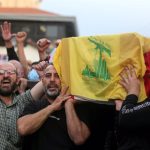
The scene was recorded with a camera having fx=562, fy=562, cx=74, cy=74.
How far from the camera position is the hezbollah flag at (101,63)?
4.46 m

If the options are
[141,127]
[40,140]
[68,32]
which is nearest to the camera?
[141,127]

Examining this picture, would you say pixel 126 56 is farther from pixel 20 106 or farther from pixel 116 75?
pixel 20 106

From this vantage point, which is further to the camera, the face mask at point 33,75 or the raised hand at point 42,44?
the raised hand at point 42,44

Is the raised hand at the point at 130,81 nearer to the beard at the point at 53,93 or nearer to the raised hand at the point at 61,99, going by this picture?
the raised hand at the point at 61,99

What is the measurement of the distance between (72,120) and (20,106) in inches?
25.9

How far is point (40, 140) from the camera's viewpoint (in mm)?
4750

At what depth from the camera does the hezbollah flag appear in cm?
446

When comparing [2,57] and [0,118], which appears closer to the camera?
[0,118]

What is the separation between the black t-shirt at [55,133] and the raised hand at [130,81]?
469mm

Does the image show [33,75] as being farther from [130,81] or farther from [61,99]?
[130,81]

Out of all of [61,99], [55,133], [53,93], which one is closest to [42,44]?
[53,93]

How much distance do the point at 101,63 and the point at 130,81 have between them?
32 cm

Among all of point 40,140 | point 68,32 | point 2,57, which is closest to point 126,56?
point 40,140

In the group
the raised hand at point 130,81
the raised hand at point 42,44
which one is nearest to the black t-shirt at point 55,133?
the raised hand at point 130,81
